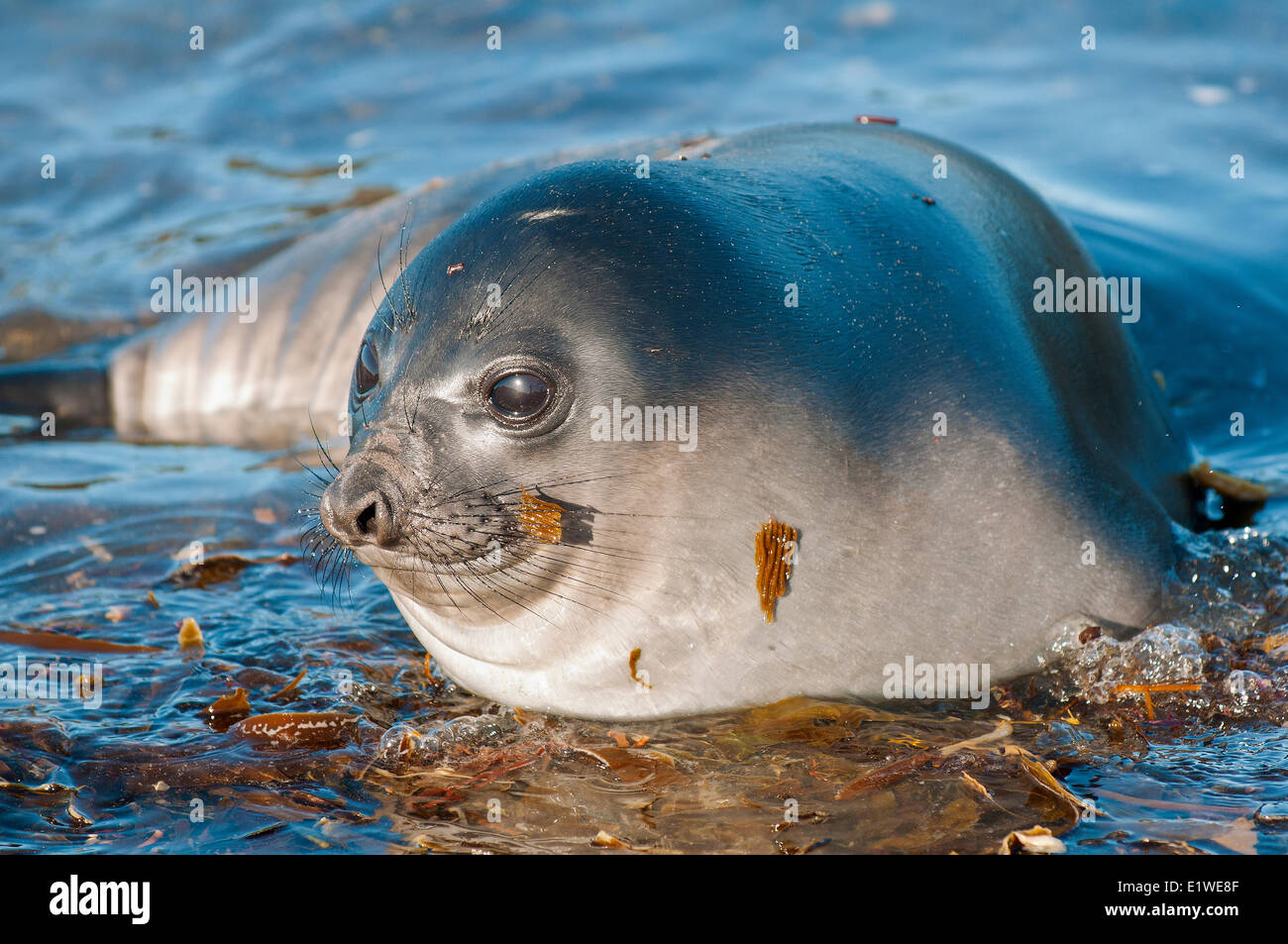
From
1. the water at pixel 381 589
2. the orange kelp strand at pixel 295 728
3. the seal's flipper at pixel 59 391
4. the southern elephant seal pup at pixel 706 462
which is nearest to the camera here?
the water at pixel 381 589

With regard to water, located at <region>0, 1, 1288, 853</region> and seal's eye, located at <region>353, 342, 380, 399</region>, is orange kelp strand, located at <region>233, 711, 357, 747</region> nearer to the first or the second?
water, located at <region>0, 1, 1288, 853</region>

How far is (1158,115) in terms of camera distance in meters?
10.0

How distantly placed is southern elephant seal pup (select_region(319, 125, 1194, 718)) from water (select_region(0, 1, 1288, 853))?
205 millimetres

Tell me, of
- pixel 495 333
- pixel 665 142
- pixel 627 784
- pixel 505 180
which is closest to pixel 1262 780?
pixel 627 784

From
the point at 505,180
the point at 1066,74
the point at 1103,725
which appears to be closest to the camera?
the point at 1103,725

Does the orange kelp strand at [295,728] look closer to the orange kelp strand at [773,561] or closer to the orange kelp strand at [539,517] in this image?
the orange kelp strand at [539,517]

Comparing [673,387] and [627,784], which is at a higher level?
[673,387]

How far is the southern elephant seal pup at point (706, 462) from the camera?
3.78 m

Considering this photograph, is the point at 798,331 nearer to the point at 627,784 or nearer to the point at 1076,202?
the point at 627,784

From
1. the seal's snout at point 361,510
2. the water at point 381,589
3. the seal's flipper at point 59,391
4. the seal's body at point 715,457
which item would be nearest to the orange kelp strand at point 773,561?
the seal's body at point 715,457

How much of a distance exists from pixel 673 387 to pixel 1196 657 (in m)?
1.68

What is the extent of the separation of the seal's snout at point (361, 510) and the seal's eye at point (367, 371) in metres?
0.40

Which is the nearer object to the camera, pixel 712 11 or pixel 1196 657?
pixel 1196 657

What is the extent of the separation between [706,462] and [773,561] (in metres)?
0.32
